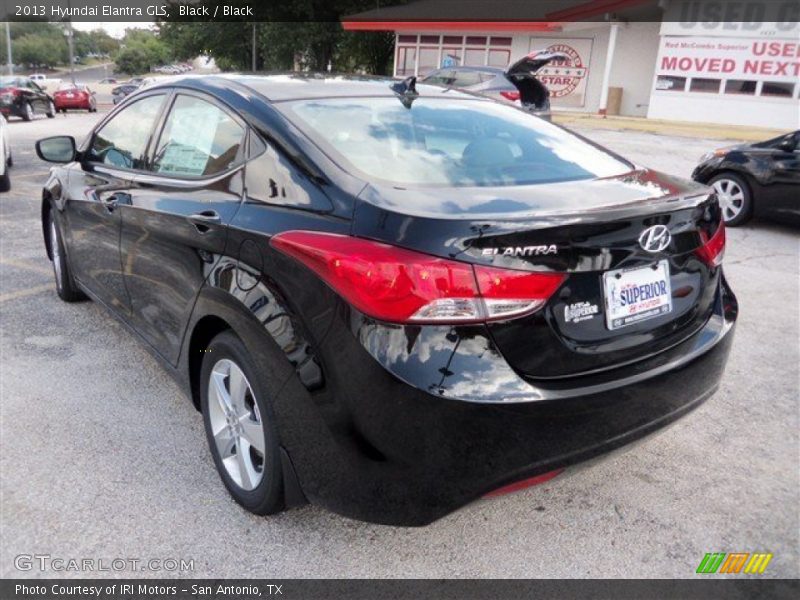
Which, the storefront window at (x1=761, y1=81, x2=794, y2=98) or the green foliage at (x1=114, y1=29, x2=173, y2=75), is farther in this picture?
the green foliage at (x1=114, y1=29, x2=173, y2=75)

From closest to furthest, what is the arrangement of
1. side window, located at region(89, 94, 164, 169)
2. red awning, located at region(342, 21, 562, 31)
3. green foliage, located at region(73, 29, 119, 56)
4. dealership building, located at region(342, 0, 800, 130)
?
side window, located at region(89, 94, 164, 169), dealership building, located at region(342, 0, 800, 130), red awning, located at region(342, 21, 562, 31), green foliage, located at region(73, 29, 119, 56)

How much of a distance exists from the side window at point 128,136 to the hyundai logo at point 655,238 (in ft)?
7.90

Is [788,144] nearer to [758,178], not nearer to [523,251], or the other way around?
[758,178]

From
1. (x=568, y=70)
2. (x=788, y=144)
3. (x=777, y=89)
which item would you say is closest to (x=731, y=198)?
(x=788, y=144)

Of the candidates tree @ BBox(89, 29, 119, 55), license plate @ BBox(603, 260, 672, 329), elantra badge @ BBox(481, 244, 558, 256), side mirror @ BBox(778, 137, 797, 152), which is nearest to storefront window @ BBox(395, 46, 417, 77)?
side mirror @ BBox(778, 137, 797, 152)

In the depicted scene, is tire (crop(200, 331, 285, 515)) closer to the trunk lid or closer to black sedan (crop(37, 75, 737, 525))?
black sedan (crop(37, 75, 737, 525))

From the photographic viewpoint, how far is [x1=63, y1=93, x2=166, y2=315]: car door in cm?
345

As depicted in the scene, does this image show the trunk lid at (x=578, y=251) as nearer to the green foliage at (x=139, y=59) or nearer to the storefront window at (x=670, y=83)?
the storefront window at (x=670, y=83)

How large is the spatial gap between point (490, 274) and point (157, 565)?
1.55 meters

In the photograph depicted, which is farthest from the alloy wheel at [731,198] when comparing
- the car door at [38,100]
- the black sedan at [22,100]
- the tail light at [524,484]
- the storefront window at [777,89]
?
the car door at [38,100]

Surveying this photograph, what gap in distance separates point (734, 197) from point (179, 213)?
721 cm

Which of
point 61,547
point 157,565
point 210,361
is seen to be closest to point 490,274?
point 210,361

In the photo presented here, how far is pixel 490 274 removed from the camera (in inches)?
75.7

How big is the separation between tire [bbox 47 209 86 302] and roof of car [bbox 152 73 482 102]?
1.76m
